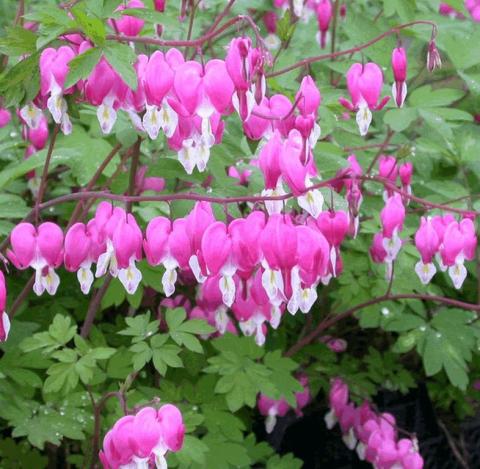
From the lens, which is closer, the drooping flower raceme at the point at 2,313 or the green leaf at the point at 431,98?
the drooping flower raceme at the point at 2,313

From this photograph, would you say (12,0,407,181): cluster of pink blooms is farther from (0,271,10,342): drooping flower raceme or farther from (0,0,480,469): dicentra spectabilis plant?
(0,271,10,342): drooping flower raceme

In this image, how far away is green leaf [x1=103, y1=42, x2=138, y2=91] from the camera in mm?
1399

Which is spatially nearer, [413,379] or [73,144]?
[73,144]

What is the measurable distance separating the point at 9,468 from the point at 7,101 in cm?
98

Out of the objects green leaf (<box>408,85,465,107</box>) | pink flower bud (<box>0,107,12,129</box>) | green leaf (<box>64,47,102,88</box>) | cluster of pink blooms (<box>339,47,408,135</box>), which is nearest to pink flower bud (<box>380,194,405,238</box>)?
cluster of pink blooms (<box>339,47,408,135</box>)

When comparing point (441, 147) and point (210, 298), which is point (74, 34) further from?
point (441, 147)

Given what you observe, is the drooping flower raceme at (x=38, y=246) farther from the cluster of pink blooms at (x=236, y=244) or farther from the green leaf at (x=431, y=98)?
the green leaf at (x=431, y=98)

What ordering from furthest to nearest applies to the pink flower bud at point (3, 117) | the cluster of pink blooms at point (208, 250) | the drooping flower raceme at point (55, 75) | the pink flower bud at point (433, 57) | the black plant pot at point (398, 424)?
the black plant pot at point (398, 424), the pink flower bud at point (3, 117), the pink flower bud at point (433, 57), the drooping flower raceme at point (55, 75), the cluster of pink blooms at point (208, 250)

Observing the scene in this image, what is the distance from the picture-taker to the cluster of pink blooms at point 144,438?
1.38 m

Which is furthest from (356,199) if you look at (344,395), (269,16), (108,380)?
(269,16)

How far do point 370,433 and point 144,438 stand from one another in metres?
1.11

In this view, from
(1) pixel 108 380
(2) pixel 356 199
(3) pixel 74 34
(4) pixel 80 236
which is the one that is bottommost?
(1) pixel 108 380

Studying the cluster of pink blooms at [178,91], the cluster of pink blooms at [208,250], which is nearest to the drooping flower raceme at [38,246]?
the cluster of pink blooms at [208,250]

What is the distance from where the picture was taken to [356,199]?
4.75 feet
